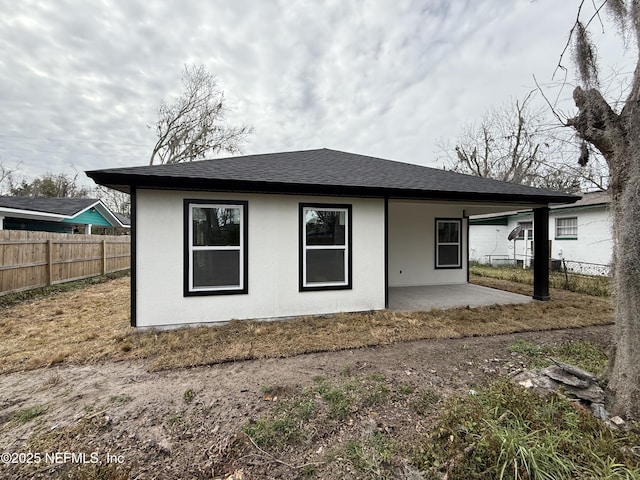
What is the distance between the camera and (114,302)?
22.5ft

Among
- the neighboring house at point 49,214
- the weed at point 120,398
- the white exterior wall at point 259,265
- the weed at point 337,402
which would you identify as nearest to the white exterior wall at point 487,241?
the white exterior wall at point 259,265

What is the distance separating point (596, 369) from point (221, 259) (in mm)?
5209

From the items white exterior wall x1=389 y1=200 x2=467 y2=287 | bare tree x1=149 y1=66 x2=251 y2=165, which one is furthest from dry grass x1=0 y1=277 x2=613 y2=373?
bare tree x1=149 y1=66 x2=251 y2=165

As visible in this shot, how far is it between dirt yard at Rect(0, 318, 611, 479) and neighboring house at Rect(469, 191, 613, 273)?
7941mm

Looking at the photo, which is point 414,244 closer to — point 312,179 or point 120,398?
point 312,179

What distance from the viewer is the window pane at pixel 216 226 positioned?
4863 mm

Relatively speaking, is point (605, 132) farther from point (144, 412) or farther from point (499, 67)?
point (499, 67)

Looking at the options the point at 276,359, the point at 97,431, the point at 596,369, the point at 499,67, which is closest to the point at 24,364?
the point at 97,431

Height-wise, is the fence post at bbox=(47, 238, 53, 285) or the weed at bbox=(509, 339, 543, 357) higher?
the fence post at bbox=(47, 238, 53, 285)

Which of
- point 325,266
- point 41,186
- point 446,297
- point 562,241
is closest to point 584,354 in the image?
point 446,297

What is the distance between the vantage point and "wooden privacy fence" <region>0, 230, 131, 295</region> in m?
7.11

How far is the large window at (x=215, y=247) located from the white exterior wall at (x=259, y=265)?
4.2 inches

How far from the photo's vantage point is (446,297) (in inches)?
276

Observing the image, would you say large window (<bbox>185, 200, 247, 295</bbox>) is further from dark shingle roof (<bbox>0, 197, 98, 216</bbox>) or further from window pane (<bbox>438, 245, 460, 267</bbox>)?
dark shingle roof (<bbox>0, 197, 98, 216</bbox>)
